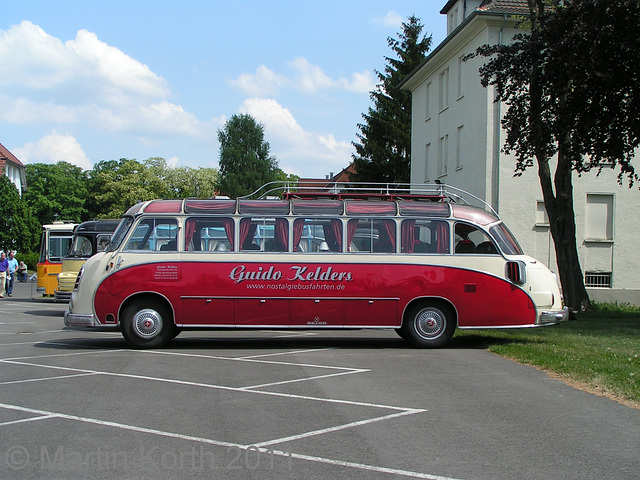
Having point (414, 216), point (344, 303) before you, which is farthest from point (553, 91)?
point (344, 303)

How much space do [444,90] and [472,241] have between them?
2664 cm

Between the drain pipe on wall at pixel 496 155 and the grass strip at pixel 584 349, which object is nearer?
the grass strip at pixel 584 349

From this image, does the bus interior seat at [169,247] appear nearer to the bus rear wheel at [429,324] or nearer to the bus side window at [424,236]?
the bus side window at [424,236]

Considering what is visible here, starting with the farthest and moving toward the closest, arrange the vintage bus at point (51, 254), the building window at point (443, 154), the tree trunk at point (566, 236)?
the building window at point (443, 154) → the vintage bus at point (51, 254) → the tree trunk at point (566, 236)

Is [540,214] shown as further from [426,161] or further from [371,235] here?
[371,235]

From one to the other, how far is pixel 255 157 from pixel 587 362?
88209 mm

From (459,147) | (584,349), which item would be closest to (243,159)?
(459,147)

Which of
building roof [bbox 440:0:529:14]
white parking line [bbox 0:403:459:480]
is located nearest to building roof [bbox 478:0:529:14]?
building roof [bbox 440:0:529:14]

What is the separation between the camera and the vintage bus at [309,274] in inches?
536

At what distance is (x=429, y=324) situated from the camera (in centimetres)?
1381

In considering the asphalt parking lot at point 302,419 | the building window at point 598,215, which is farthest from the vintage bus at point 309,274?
the building window at point 598,215

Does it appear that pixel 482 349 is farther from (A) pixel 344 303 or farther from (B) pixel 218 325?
(B) pixel 218 325

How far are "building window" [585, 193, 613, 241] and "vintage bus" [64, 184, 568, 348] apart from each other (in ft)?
69.1

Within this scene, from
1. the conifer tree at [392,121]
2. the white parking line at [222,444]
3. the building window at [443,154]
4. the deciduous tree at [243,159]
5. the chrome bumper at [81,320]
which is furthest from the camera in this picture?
the deciduous tree at [243,159]
